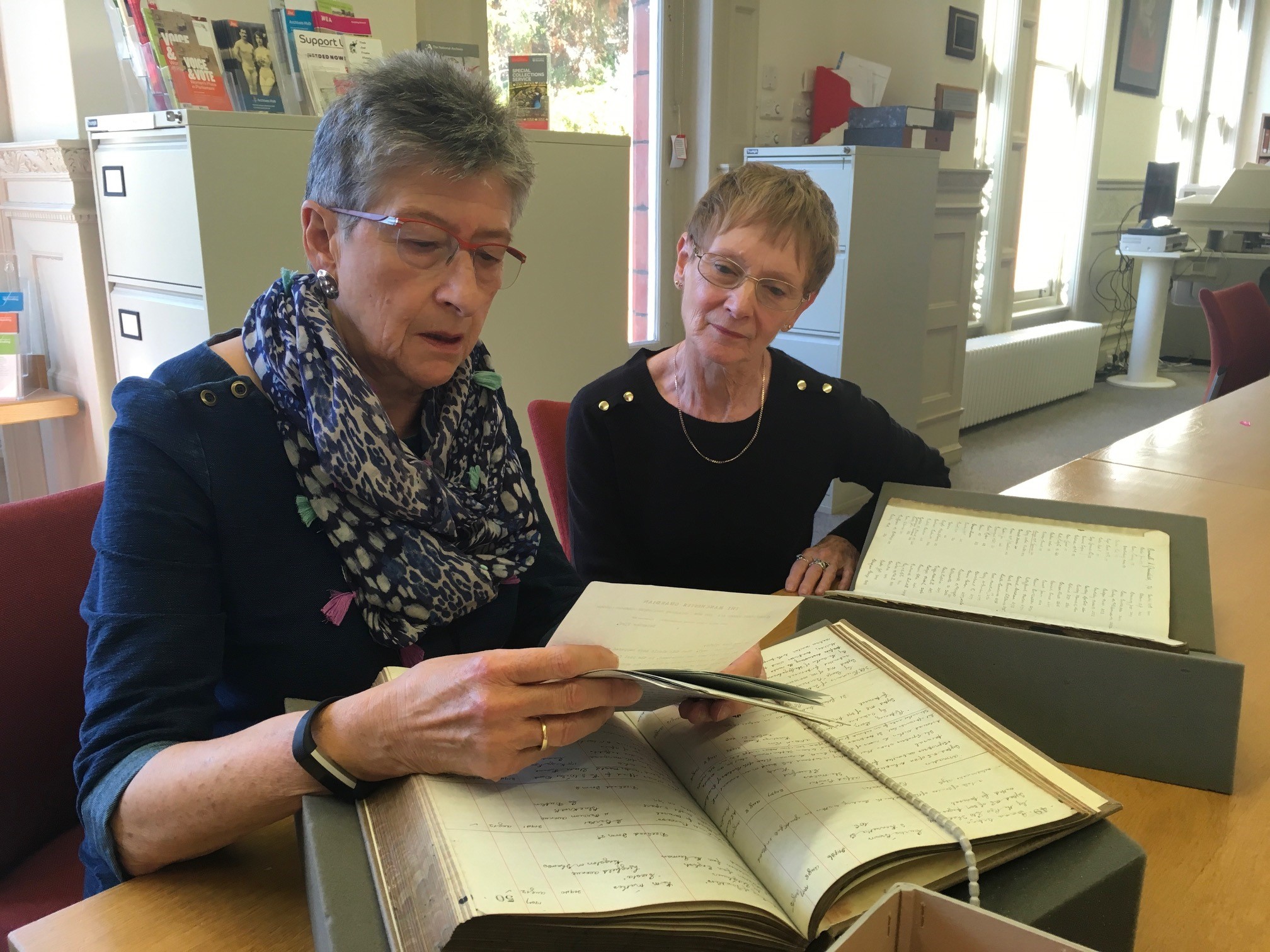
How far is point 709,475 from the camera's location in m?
1.56

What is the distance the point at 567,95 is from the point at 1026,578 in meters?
3.12

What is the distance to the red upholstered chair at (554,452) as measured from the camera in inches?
63.9

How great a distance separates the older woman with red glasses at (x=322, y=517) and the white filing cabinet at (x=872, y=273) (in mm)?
2809

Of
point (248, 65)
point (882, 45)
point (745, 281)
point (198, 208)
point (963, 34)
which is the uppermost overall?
point (963, 34)

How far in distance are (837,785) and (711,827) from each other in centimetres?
10

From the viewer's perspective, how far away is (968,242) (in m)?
4.69

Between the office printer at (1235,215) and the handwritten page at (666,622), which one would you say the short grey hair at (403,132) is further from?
the office printer at (1235,215)

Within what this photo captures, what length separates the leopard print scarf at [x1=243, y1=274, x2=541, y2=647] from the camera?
0.97 meters

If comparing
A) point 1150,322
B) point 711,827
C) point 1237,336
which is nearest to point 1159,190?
point 1150,322

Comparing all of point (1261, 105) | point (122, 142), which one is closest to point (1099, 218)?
point (1261, 105)

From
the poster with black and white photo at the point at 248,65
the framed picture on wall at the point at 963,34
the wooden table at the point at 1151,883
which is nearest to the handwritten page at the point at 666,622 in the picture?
the wooden table at the point at 1151,883

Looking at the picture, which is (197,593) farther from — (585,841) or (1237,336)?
(1237,336)

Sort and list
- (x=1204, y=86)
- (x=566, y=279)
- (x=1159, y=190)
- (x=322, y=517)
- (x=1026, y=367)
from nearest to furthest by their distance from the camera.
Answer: (x=322, y=517) < (x=566, y=279) < (x=1026, y=367) < (x=1159, y=190) < (x=1204, y=86)

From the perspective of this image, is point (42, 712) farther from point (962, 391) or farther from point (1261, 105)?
point (1261, 105)
